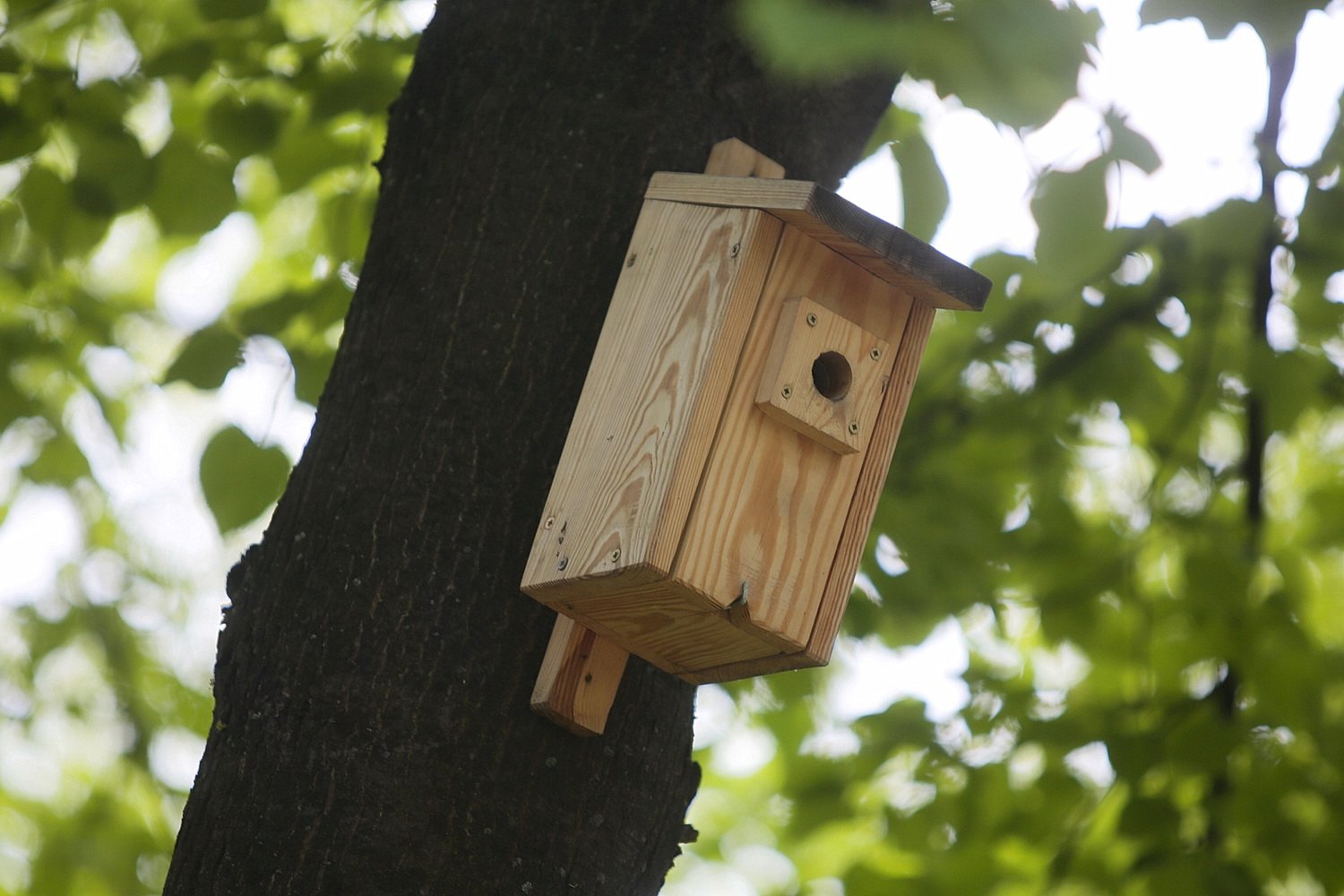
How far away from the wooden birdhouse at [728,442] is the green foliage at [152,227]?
0.91 metres

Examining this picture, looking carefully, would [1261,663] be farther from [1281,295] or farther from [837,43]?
[837,43]

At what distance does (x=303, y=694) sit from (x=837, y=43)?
1090 millimetres

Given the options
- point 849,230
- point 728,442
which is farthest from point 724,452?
point 849,230

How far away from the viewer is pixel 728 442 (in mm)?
1648

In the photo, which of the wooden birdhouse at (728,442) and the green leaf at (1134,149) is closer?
the wooden birdhouse at (728,442)

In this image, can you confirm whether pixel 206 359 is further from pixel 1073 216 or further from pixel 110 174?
pixel 1073 216

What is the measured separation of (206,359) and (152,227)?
100 centimetres

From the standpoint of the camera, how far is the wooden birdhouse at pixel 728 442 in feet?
5.26

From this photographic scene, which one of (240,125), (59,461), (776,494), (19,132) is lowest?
(59,461)

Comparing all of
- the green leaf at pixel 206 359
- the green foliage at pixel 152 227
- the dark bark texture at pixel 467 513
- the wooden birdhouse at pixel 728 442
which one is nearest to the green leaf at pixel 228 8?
the green foliage at pixel 152 227

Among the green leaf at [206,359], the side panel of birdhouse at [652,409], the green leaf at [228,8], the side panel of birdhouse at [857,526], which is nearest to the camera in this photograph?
the side panel of birdhouse at [652,409]

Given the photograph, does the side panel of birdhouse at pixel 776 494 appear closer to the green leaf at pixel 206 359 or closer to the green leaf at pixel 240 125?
the green leaf at pixel 206 359

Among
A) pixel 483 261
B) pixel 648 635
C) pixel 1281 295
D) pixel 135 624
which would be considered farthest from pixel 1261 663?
pixel 135 624

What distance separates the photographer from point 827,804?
11.4 feet
